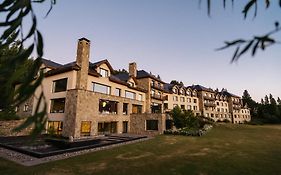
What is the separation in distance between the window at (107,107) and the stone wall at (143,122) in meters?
4.51

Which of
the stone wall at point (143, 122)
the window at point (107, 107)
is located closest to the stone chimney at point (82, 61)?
the window at point (107, 107)

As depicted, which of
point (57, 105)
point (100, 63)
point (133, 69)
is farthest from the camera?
point (133, 69)

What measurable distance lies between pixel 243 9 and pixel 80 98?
2528 cm

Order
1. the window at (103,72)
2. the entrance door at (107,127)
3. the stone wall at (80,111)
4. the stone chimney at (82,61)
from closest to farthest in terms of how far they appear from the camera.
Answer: the stone wall at (80,111), the stone chimney at (82,61), the entrance door at (107,127), the window at (103,72)

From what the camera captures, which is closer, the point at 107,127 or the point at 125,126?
the point at 107,127

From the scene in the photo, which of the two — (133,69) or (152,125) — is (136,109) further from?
(133,69)

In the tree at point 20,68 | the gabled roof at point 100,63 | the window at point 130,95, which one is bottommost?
the tree at point 20,68

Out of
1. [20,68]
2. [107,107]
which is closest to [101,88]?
[107,107]

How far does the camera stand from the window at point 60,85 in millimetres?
28031

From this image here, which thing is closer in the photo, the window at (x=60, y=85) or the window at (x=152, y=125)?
the window at (x=60, y=85)

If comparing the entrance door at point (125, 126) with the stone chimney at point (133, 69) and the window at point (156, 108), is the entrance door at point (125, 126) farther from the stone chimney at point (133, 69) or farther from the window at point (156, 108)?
the stone chimney at point (133, 69)

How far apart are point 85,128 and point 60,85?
7.76m

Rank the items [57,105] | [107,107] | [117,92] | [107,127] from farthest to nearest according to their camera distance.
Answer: [117,92]
[107,107]
[107,127]
[57,105]

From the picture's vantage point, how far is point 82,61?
27.4m
